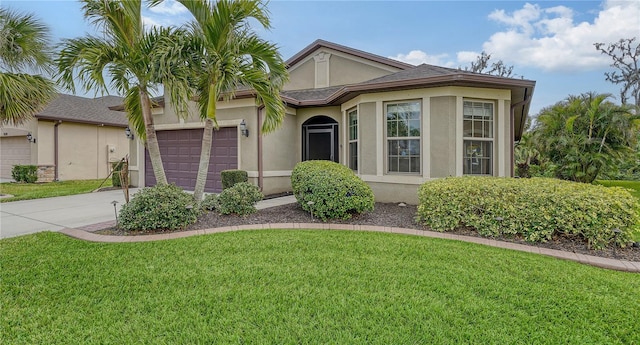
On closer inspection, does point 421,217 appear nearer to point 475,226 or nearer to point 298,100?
point 475,226

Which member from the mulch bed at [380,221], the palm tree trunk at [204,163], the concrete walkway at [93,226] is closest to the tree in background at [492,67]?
the mulch bed at [380,221]

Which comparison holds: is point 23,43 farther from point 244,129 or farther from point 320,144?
point 320,144

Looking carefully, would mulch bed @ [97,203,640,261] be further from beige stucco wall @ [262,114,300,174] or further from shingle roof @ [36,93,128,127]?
shingle roof @ [36,93,128,127]

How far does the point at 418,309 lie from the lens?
2.92m

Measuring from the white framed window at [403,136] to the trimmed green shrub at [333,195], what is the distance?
2.14 m

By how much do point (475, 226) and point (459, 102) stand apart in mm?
3513

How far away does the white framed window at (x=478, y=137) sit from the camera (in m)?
7.92

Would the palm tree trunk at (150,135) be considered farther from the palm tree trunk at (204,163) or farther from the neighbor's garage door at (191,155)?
the neighbor's garage door at (191,155)

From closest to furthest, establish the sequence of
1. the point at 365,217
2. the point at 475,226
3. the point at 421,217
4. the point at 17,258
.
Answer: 1. the point at 17,258
2. the point at 475,226
3. the point at 421,217
4. the point at 365,217

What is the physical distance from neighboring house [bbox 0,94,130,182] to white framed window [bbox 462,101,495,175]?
17.7 m

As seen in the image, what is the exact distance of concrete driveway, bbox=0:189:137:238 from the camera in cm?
602

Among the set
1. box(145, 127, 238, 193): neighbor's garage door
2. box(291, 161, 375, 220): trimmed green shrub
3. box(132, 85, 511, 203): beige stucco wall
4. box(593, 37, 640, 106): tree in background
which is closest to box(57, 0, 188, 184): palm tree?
box(291, 161, 375, 220): trimmed green shrub

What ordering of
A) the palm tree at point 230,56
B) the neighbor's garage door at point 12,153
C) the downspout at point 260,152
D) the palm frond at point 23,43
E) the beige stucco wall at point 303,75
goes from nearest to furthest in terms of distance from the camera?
the palm tree at point 230,56, the palm frond at point 23,43, the downspout at point 260,152, the beige stucco wall at point 303,75, the neighbor's garage door at point 12,153

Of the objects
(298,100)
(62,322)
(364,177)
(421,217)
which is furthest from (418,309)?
(298,100)
